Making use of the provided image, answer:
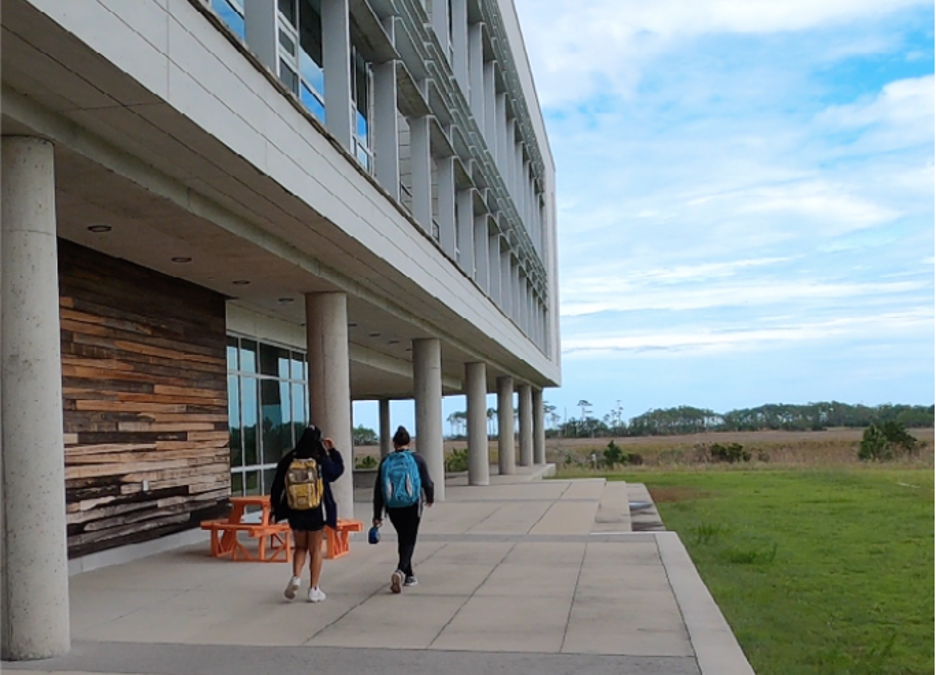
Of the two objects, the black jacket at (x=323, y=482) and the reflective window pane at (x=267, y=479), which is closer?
the black jacket at (x=323, y=482)

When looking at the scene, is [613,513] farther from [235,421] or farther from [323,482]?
[323,482]

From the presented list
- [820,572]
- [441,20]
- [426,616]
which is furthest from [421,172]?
[426,616]

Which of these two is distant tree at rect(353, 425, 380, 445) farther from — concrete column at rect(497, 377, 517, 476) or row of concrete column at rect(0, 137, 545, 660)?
row of concrete column at rect(0, 137, 545, 660)

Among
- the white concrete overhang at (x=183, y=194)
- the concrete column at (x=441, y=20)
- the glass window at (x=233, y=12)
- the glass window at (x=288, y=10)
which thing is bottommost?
the white concrete overhang at (x=183, y=194)

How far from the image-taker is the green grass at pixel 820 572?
8.45m

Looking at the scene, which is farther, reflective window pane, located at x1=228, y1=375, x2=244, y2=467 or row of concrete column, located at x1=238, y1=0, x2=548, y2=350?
reflective window pane, located at x1=228, y1=375, x2=244, y2=467

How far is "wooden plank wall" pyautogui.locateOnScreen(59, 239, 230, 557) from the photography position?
12180 millimetres

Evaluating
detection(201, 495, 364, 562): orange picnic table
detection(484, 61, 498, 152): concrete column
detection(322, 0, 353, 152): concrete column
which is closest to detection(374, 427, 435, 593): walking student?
detection(201, 495, 364, 562): orange picnic table

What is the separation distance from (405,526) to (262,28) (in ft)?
17.6

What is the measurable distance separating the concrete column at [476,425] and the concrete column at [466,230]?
7.73 meters

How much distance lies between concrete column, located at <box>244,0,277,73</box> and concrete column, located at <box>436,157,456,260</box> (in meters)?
10.1

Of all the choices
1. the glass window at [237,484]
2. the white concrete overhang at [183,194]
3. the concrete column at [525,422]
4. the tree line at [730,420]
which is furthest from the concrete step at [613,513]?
the tree line at [730,420]

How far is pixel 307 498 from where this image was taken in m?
9.60

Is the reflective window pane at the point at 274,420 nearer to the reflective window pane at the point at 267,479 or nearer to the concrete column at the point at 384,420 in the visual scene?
the reflective window pane at the point at 267,479
